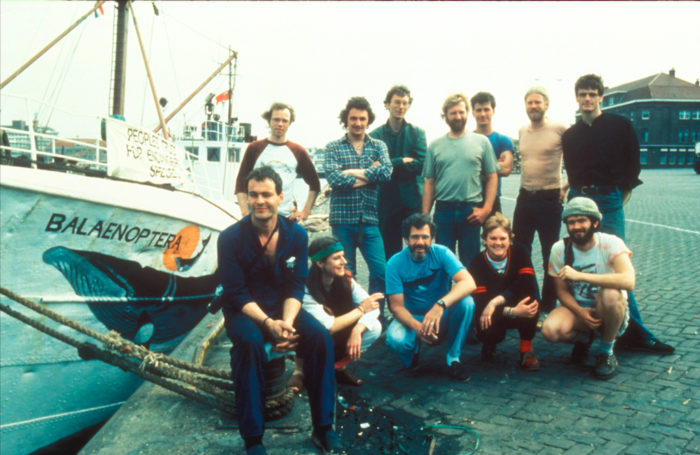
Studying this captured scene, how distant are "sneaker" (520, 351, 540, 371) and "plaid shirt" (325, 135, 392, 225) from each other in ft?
5.76

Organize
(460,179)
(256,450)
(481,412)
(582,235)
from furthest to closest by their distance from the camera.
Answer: (460,179)
(582,235)
(481,412)
(256,450)

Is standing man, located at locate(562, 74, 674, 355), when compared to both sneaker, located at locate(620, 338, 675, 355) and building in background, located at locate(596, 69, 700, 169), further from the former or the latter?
building in background, located at locate(596, 69, 700, 169)

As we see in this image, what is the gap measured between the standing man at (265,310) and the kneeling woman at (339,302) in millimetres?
409

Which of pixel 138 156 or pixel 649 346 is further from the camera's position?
pixel 138 156

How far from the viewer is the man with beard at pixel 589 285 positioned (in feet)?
12.7

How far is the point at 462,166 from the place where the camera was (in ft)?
16.0

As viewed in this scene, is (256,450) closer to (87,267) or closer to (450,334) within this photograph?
(450,334)

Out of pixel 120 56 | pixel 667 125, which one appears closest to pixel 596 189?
pixel 120 56

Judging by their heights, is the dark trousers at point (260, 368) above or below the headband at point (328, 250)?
below

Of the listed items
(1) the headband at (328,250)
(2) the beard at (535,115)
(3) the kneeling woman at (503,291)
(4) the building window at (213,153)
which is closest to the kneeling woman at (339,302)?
(1) the headband at (328,250)

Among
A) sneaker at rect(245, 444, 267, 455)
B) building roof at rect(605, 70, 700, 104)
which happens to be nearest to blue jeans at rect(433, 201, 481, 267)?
sneaker at rect(245, 444, 267, 455)

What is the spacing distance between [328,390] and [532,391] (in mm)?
1603

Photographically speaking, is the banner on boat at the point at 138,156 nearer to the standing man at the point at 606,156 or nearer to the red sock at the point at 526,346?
the red sock at the point at 526,346

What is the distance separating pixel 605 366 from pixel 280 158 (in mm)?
3225
